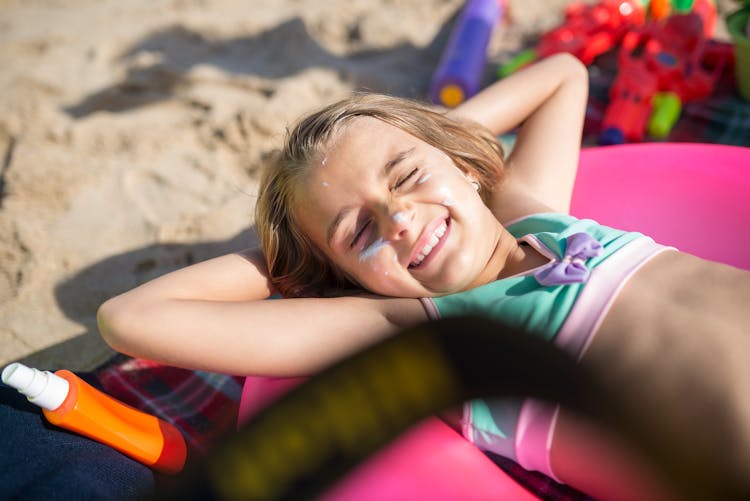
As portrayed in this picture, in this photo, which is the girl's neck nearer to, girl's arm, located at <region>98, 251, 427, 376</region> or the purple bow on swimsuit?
the purple bow on swimsuit

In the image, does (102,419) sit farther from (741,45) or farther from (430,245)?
(741,45)

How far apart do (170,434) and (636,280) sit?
747 mm

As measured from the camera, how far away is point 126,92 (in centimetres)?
205

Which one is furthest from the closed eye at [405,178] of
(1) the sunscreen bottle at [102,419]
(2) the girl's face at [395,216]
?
(1) the sunscreen bottle at [102,419]

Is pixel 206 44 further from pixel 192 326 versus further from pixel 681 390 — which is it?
pixel 681 390

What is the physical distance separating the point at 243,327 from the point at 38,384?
0.29 m

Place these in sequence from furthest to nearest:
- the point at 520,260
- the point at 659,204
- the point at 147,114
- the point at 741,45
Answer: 1. the point at 147,114
2. the point at 741,45
3. the point at 659,204
4. the point at 520,260

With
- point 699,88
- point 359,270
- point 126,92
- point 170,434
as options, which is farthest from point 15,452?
point 699,88

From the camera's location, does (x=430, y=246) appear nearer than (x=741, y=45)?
Yes

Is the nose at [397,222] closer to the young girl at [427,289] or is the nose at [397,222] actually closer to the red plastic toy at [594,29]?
the young girl at [427,289]

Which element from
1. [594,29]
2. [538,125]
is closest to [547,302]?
[538,125]

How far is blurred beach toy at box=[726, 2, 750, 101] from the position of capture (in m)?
1.71

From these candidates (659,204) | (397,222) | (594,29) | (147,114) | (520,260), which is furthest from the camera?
(594,29)

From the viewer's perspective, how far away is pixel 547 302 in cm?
91
